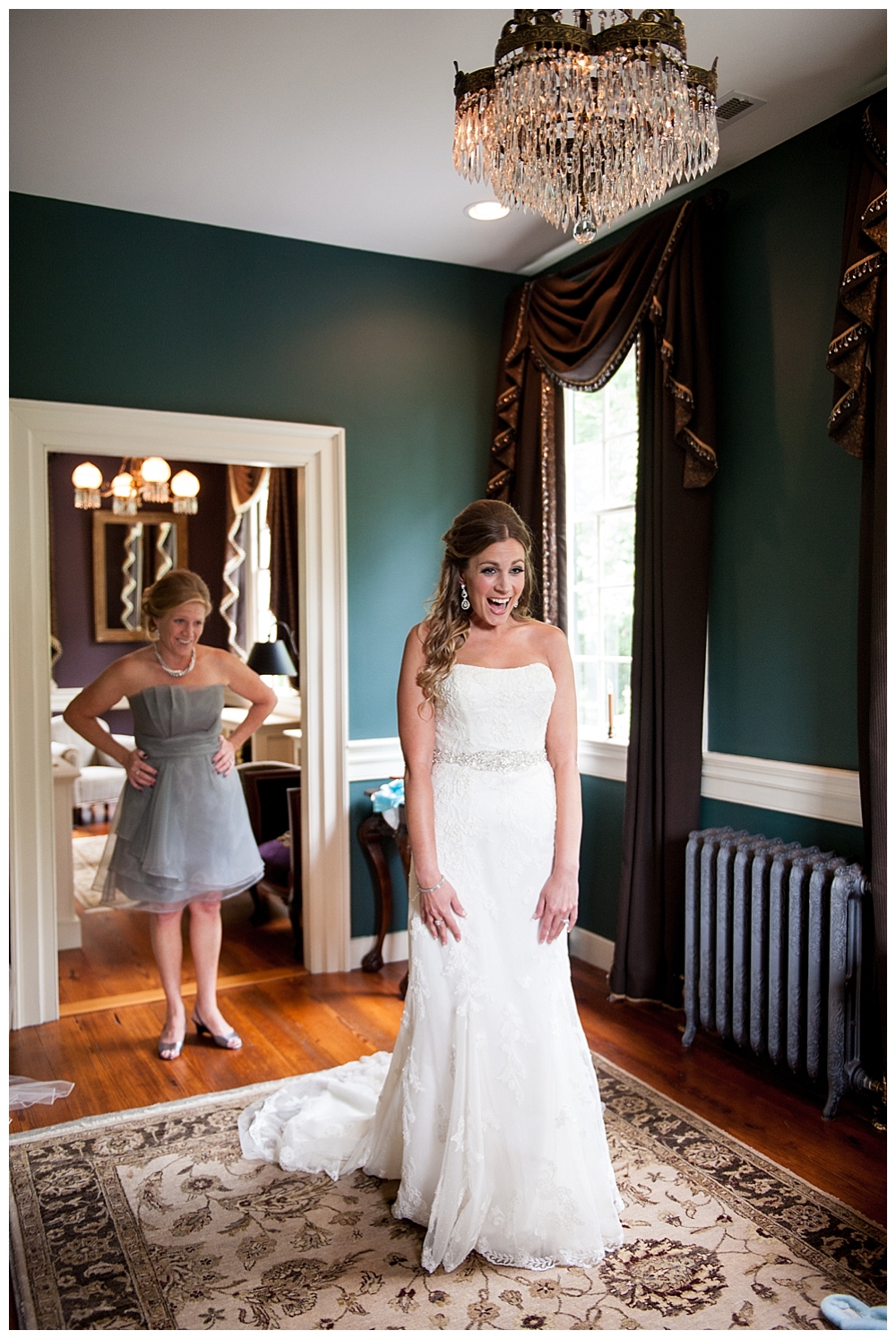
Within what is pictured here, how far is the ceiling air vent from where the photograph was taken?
312 centimetres

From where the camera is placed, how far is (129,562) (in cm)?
817

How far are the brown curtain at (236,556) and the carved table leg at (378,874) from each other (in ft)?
11.1

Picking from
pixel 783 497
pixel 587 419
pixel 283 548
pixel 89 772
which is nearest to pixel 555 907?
pixel 783 497

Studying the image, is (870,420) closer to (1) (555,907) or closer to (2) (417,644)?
(2) (417,644)

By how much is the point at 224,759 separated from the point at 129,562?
4917 mm

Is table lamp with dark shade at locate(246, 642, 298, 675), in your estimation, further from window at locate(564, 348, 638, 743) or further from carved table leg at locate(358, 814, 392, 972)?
window at locate(564, 348, 638, 743)

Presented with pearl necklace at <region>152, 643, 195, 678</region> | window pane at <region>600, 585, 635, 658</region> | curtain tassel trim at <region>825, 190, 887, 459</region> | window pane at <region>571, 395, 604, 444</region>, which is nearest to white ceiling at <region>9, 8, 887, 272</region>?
curtain tassel trim at <region>825, 190, 887, 459</region>

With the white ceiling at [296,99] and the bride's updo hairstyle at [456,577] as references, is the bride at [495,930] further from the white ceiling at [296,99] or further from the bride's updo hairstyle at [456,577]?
the white ceiling at [296,99]

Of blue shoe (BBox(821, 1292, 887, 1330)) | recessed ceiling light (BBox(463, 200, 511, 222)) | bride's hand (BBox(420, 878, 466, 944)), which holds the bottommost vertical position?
blue shoe (BBox(821, 1292, 887, 1330))

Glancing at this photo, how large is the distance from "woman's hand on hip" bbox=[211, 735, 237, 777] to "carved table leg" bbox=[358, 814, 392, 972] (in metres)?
0.82

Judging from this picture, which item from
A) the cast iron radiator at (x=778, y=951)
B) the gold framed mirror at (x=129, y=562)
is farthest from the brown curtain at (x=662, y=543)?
the gold framed mirror at (x=129, y=562)

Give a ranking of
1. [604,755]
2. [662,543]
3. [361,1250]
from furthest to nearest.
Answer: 1. [604,755]
2. [662,543]
3. [361,1250]

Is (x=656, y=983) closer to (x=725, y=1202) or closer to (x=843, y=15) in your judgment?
(x=725, y=1202)

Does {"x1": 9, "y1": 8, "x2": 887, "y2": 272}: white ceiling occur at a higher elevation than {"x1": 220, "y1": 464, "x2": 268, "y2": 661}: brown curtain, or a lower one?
higher
